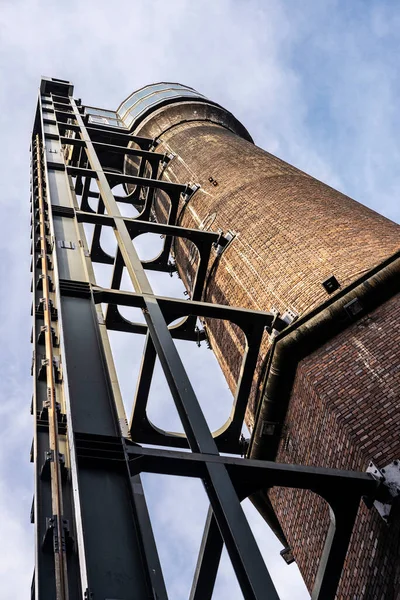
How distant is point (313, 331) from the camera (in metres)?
6.72

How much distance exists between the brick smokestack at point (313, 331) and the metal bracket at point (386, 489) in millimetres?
141

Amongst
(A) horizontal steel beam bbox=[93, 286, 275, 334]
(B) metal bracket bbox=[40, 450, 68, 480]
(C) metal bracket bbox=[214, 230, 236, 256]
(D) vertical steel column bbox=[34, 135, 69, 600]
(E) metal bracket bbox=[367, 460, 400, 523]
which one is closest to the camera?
(D) vertical steel column bbox=[34, 135, 69, 600]

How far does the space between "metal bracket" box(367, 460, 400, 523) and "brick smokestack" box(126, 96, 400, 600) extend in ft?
0.46

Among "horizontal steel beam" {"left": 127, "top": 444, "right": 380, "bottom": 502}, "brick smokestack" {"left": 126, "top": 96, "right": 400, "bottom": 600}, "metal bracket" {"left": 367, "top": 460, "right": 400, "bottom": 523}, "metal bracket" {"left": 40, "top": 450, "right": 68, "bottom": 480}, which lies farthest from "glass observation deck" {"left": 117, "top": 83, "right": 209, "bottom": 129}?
"horizontal steel beam" {"left": 127, "top": 444, "right": 380, "bottom": 502}

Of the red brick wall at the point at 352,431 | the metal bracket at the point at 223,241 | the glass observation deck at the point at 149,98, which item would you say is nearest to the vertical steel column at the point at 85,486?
the red brick wall at the point at 352,431

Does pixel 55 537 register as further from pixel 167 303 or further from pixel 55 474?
pixel 167 303

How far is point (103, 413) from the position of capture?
457 centimetres

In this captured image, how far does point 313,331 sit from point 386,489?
2170 mm

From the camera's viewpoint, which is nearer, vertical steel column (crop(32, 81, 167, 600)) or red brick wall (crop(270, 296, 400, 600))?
vertical steel column (crop(32, 81, 167, 600))

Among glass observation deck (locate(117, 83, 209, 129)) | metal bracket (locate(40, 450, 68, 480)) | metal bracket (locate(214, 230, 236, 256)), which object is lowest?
metal bracket (locate(40, 450, 68, 480))

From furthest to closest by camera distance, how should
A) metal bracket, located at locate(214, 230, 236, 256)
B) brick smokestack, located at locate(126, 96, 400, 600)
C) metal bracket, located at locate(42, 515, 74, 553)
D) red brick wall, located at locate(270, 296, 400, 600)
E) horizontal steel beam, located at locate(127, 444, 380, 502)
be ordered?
metal bracket, located at locate(214, 230, 236, 256) → brick smokestack, located at locate(126, 96, 400, 600) → red brick wall, located at locate(270, 296, 400, 600) → horizontal steel beam, located at locate(127, 444, 380, 502) → metal bracket, located at locate(42, 515, 74, 553)

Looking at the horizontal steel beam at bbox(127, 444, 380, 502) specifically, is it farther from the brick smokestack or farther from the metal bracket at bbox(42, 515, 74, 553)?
the brick smokestack

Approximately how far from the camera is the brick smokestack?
547cm

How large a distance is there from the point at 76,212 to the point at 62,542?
17.5 ft
